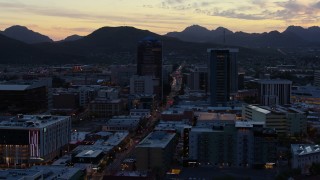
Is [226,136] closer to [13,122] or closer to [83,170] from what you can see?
[83,170]

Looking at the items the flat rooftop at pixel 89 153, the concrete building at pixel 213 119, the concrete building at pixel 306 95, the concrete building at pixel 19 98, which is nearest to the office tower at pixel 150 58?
the concrete building at pixel 306 95

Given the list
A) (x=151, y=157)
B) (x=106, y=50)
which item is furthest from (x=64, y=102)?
(x=106, y=50)

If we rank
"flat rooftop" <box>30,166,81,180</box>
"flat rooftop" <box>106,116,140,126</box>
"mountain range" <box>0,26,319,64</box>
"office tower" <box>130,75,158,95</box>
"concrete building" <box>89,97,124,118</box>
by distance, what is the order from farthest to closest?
"mountain range" <box>0,26,319,64</box> → "office tower" <box>130,75,158,95</box> → "concrete building" <box>89,97,124,118</box> → "flat rooftop" <box>106,116,140,126</box> → "flat rooftop" <box>30,166,81,180</box>

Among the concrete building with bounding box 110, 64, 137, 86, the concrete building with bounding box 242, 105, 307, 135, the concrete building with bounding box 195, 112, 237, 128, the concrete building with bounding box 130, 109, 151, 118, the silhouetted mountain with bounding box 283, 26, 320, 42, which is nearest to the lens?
the concrete building with bounding box 195, 112, 237, 128

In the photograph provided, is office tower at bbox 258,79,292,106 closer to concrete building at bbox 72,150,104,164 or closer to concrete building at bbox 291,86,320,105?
concrete building at bbox 291,86,320,105

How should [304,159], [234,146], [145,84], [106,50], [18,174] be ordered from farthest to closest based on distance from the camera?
[106,50], [145,84], [234,146], [304,159], [18,174]

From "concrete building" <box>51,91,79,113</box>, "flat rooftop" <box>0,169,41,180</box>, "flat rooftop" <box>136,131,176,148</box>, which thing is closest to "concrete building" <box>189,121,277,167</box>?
"flat rooftop" <box>136,131,176,148</box>

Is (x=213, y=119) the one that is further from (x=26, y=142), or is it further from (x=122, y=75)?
(x=122, y=75)

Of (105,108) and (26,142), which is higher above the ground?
(26,142)
